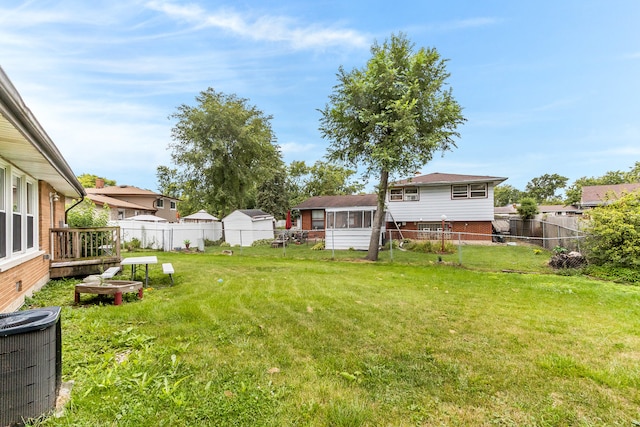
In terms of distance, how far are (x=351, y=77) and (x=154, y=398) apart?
13336 mm

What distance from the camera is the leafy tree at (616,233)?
8.64 metres

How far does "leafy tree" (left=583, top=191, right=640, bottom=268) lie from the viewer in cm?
864

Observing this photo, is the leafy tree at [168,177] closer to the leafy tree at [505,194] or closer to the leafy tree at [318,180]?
the leafy tree at [318,180]

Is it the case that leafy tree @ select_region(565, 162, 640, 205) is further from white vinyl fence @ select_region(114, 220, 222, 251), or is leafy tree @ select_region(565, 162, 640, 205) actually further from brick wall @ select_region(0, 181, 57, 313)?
brick wall @ select_region(0, 181, 57, 313)

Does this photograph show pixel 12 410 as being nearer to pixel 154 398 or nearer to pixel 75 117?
pixel 154 398

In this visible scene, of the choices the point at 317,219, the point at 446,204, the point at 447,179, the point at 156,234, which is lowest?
the point at 156,234

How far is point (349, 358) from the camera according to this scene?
11.0ft

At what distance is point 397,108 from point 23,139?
11313 mm

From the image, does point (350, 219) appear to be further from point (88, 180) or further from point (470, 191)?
point (88, 180)

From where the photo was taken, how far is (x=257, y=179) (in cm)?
2806

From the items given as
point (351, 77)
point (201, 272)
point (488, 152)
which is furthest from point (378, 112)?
point (488, 152)

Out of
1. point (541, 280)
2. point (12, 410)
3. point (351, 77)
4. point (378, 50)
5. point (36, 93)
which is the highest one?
point (378, 50)

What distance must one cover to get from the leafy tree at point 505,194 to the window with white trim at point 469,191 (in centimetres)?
5322

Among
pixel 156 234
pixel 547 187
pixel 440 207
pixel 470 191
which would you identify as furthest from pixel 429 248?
pixel 547 187
